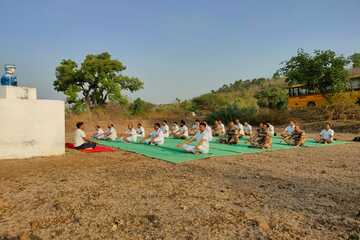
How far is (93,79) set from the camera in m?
25.2

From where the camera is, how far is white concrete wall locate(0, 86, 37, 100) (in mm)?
7978

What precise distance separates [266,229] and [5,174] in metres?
5.39

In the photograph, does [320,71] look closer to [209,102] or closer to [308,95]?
[308,95]

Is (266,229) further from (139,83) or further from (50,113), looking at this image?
(139,83)

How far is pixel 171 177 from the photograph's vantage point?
5.83 m

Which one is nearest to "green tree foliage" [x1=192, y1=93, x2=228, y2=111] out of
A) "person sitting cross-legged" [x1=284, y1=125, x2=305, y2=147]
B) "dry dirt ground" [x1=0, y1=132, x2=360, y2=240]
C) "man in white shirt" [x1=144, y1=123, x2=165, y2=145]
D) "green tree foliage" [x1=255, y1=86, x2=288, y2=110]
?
"green tree foliage" [x1=255, y1=86, x2=288, y2=110]

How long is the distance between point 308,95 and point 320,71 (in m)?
3.69

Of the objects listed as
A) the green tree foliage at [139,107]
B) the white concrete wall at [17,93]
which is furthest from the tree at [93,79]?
the white concrete wall at [17,93]

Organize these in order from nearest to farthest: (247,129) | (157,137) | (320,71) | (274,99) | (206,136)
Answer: (206,136), (157,137), (247,129), (320,71), (274,99)

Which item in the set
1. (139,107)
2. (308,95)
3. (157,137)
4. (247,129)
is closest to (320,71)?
(308,95)

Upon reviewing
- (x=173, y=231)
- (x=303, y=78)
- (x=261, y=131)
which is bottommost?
(x=173, y=231)

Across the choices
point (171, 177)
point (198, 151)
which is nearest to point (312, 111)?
point (198, 151)

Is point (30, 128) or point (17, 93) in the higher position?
point (17, 93)

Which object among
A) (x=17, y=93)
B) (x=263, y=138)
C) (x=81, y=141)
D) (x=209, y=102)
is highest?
(x=209, y=102)
